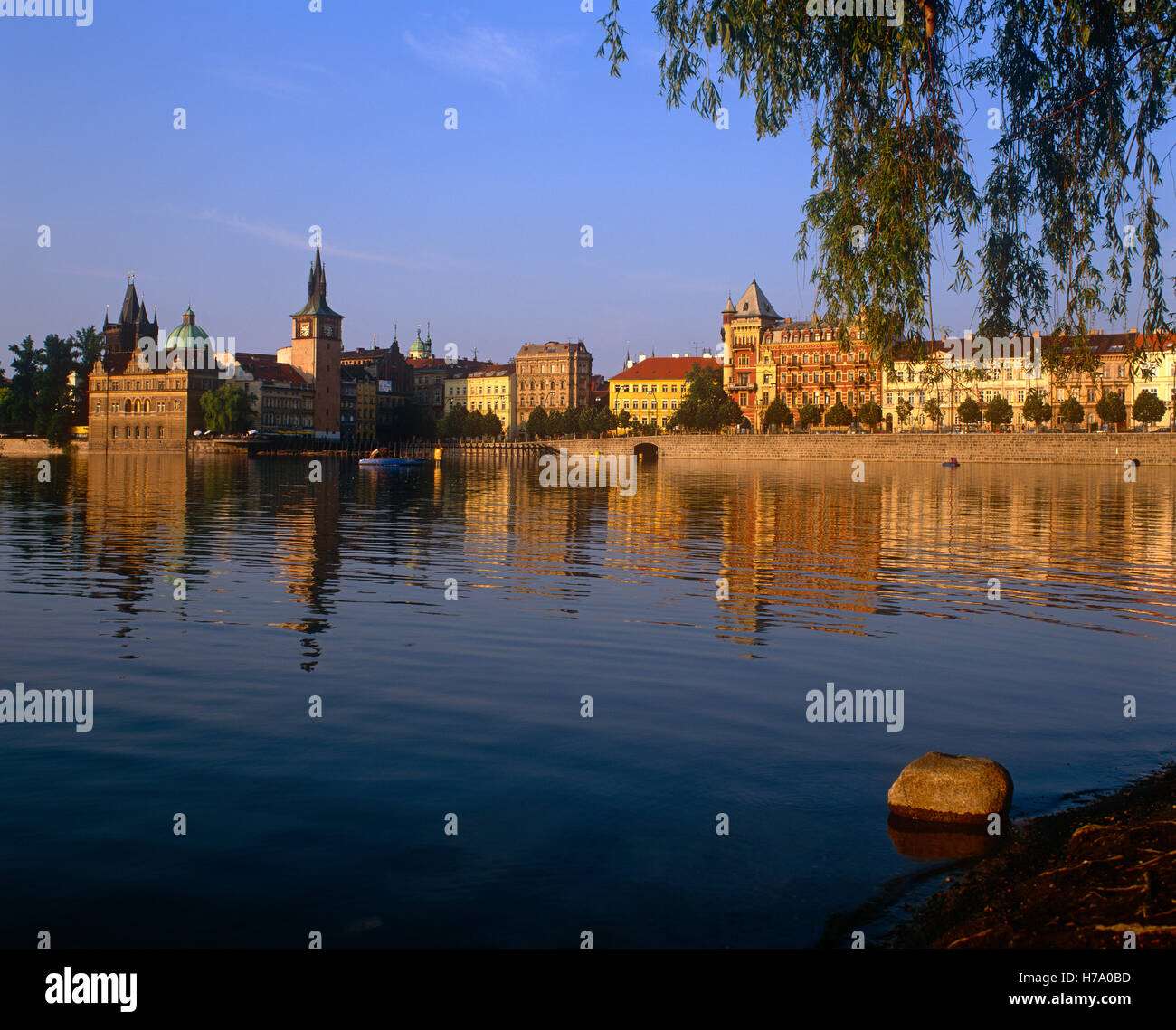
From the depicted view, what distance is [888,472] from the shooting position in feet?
357

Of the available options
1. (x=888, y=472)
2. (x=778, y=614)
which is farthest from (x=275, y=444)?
(x=778, y=614)

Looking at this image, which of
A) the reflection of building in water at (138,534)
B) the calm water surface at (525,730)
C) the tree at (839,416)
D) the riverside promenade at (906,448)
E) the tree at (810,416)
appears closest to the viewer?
the calm water surface at (525,730)

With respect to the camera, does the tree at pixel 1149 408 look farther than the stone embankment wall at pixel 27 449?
No

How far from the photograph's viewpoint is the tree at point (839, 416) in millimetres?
159750

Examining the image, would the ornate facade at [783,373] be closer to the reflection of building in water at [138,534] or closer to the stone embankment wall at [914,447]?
the stone embankment wall at [914,447]

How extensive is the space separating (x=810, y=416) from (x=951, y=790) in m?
156

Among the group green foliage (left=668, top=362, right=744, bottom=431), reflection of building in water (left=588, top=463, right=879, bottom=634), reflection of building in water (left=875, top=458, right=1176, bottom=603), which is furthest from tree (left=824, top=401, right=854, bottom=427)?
reflection of building in water (left=588, top=463, right=879, bottom=634)

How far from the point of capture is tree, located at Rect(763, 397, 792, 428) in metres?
164

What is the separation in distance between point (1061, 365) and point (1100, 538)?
30786mm

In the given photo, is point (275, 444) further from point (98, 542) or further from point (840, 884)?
point (840, 884)

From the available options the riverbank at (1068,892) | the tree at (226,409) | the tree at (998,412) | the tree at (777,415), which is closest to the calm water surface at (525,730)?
the riverbank at (1068,892)

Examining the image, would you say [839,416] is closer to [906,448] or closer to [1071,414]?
[906,448]

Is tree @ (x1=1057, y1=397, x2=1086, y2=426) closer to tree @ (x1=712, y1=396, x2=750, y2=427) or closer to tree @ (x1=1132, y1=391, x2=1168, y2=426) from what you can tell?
tree @ (x1=1132, y1=391, x2=1168, y2=426)

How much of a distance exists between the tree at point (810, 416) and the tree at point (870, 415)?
648 centimetres
